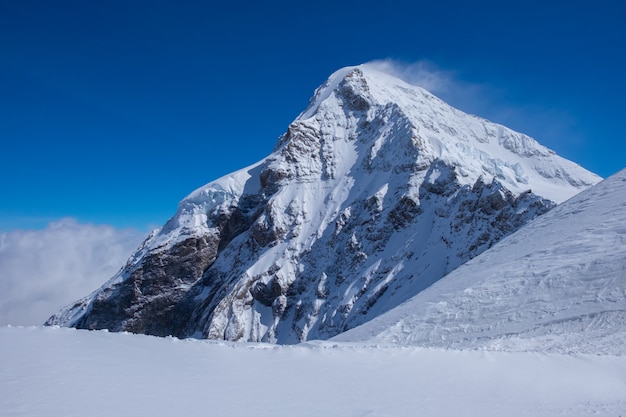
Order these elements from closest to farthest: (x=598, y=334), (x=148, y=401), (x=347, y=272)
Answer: (x=148, y=401), (x=598, y=334), (x=347, y=272)

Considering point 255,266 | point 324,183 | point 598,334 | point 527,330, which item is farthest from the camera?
point 324,183

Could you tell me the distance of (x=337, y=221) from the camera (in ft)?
333

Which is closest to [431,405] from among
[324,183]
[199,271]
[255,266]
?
[255,266]

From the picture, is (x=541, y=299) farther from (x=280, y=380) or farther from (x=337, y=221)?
(x=337, y=221)

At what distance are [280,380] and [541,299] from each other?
17.2 metres

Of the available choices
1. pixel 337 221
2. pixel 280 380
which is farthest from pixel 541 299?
pixel 337 221

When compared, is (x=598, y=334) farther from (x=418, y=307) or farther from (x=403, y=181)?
(x=403, y=181)

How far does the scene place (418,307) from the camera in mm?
27844

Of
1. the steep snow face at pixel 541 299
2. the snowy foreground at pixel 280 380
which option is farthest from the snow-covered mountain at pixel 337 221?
the snowy foreground at pixel 280 380

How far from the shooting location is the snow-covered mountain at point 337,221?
3110 inches

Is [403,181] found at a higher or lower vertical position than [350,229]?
higher

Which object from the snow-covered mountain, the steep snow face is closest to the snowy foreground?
the steep snow face

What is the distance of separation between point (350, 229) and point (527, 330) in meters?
77.9

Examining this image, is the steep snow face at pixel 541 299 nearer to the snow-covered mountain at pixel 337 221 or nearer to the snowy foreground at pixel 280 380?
the snowy foreground at pixel 280 380
